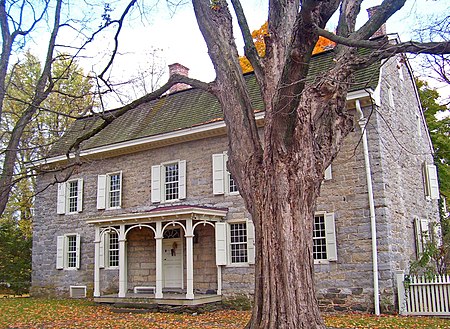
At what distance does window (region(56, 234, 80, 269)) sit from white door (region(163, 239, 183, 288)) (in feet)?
14.2

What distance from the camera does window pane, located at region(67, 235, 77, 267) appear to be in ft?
60.0

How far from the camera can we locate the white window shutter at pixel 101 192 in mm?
17311

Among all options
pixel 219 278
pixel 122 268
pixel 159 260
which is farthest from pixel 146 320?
pixel 122 268

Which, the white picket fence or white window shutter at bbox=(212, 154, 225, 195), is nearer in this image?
the white picket fence

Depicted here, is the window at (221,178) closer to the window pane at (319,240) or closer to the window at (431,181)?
the window pane at (319,240)

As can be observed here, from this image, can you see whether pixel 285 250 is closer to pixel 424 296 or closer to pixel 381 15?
pixel 381 15

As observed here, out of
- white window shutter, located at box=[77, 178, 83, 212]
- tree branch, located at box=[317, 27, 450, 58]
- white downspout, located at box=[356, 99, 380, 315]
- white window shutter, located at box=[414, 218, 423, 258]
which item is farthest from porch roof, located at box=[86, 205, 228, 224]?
tree branch, located at box=[317, 27, 450, 58]

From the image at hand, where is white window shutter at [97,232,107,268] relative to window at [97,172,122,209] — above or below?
below

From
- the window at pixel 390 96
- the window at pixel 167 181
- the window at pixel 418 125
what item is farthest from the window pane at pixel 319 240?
the window at pixel 418 125

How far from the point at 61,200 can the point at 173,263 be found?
6.00 meters

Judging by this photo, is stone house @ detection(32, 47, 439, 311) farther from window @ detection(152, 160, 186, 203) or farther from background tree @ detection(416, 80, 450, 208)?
background tree @ detection(416, 80, 450, 208)

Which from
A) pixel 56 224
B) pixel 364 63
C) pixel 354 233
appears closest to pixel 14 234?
pixel 56 224

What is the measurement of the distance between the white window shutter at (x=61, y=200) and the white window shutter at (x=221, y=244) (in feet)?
25.3

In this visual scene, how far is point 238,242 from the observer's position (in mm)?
14086
